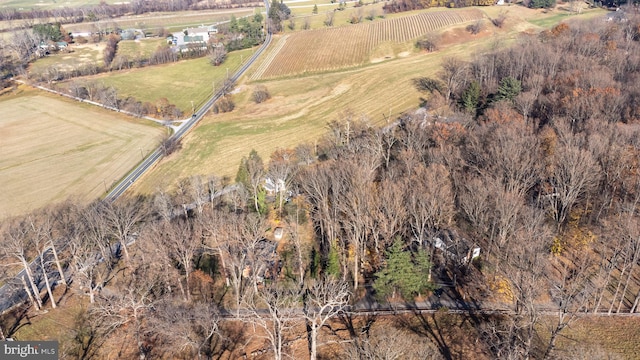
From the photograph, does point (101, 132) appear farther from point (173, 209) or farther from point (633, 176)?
point (633, 176)

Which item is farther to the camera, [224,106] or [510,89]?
[224,106]

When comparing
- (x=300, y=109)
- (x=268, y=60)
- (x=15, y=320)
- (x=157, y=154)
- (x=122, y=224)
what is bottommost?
(x=15, y=320)

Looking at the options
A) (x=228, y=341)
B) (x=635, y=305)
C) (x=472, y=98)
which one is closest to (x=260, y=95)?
(x=472, y=98)

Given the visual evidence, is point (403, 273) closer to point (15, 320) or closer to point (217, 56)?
point (15, 320)

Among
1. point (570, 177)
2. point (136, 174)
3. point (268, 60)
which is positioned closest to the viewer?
point (570, 177)

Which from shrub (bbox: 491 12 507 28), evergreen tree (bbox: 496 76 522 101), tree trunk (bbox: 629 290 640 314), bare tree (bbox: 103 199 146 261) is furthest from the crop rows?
tree trunk (bbox: 629 290 640 314)

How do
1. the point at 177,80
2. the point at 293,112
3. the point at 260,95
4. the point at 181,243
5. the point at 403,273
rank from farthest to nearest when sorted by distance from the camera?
1. the point at 177,80
2. the point at 260,95
3. the point at 293,112
4. the point at 181,243
5. the point at 403,273

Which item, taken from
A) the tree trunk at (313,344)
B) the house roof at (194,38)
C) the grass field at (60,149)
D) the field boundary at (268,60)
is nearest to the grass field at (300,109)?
the field boundary at (268,60)
